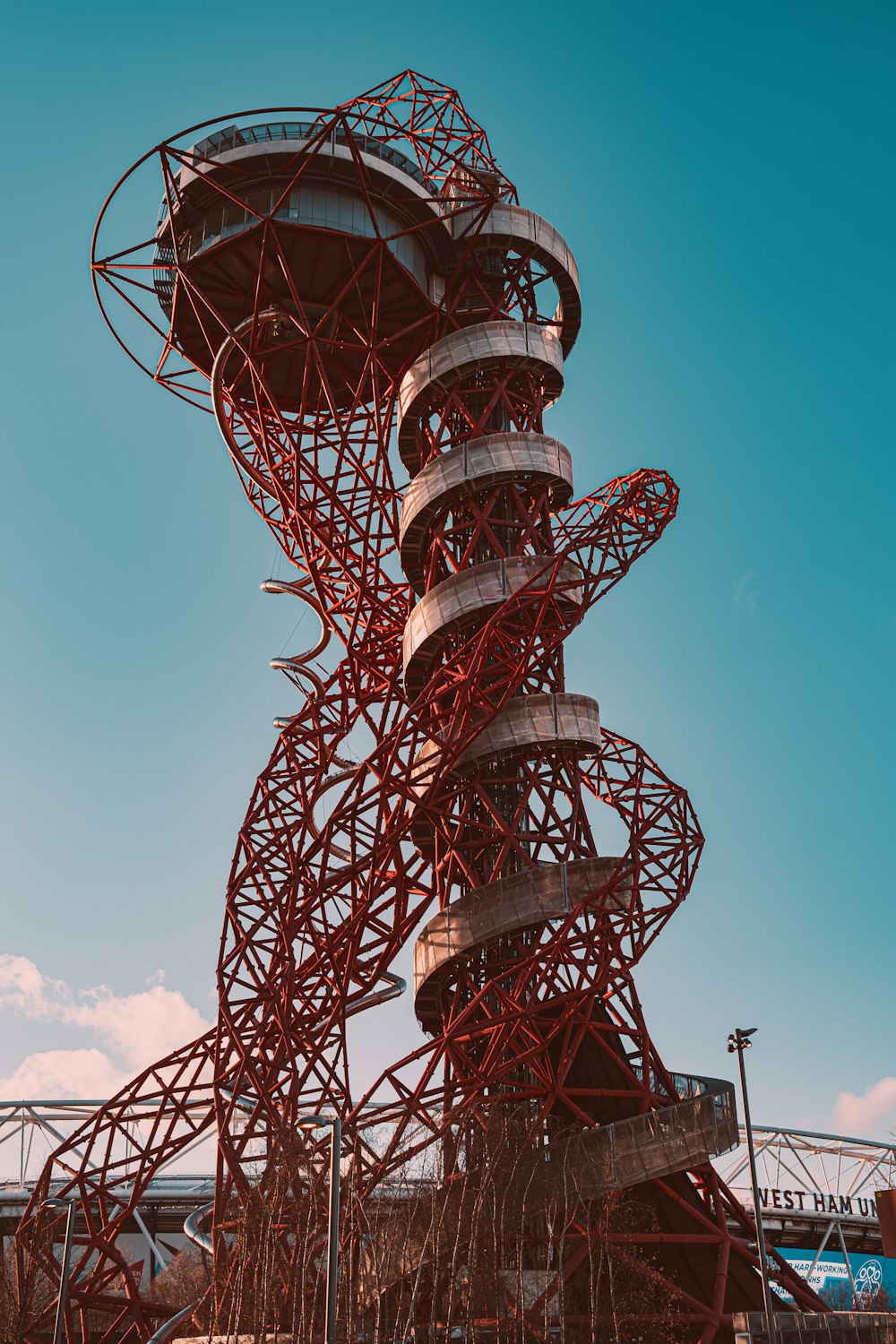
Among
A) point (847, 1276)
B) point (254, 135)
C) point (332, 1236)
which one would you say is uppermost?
point (254, 135)

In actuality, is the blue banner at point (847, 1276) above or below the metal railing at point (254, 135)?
below

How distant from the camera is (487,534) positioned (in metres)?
38.4

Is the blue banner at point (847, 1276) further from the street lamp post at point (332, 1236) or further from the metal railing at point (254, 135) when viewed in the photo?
the metal railing at point (254, 135)

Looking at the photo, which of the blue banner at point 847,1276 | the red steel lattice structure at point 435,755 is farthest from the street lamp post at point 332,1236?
the blue banner at point 847,1276

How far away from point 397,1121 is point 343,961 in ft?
15.2

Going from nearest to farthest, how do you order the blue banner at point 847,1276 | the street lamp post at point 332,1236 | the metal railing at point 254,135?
the street lamp post at point 332,1236, the metal railing at point 254,135, the blue banner at point 847,1276

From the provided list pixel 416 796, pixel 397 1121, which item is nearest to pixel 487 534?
pixel 416 796

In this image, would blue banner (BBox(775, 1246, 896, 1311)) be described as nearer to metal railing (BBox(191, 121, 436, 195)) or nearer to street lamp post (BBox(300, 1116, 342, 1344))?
street lamp post (BBox(300, 1116, 342, 1344))

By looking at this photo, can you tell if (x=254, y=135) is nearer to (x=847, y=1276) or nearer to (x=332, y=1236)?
(x=332, y=1236)

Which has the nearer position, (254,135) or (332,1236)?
(332,1236)

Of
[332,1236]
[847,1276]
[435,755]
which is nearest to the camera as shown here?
[332,1236]

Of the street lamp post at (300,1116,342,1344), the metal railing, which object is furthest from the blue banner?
the metal railing

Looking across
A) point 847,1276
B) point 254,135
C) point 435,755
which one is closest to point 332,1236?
point 435,755

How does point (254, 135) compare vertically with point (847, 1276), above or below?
above
